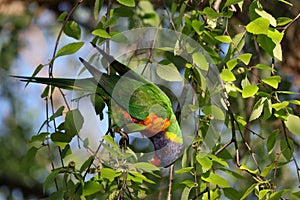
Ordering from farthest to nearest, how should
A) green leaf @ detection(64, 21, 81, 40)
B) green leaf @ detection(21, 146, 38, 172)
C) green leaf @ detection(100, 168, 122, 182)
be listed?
green leaf @ detection(64, 21, 81, 40) < green leaf @ detection(21, 146, 38, 172) < green leaf @ detection(100, 168, 122, 182)

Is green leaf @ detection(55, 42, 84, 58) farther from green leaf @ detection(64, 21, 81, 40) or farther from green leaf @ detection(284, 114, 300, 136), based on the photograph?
green leaf @ detection(284, 114, 300, 136)

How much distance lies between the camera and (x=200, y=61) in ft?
4.02

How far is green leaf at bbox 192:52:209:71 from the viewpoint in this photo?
1220 millimetres

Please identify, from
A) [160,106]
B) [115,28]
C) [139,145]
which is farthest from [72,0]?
[160,106]

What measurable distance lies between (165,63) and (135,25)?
37 cm

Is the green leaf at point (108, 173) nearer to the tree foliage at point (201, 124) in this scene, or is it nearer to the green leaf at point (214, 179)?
the tree foliage at point (201, 124)

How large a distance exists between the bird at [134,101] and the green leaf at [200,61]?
4.2 inches

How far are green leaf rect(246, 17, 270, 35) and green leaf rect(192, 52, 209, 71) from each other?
124mm

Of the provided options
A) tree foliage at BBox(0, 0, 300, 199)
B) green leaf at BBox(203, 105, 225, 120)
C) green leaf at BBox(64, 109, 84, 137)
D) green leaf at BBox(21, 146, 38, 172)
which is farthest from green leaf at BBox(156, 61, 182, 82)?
green leaf at BBox(21, 146, 38, 172)

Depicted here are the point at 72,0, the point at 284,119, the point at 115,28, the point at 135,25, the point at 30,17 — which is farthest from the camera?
the point at 30,17

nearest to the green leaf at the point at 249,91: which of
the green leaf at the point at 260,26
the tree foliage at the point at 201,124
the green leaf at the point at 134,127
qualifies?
the tree foliage at the point at 201,124

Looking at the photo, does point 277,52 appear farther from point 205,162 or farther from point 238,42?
point 205,162

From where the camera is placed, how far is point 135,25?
1685mm

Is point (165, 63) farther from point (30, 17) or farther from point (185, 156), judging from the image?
point (30, 17)
